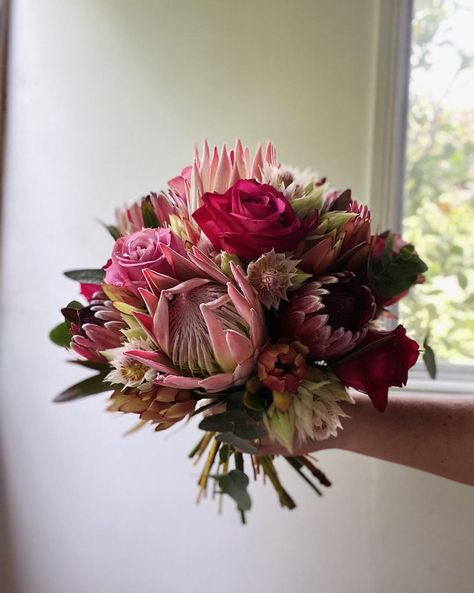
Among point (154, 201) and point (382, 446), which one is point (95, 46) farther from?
point (382, 446)

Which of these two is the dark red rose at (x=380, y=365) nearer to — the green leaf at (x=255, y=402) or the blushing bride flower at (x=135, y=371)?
the green leaf at (x=255, y=402)

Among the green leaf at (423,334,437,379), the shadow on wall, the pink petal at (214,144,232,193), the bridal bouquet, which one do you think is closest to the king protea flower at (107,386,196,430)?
the bridal bouquet

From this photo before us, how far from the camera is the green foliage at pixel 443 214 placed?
100cm

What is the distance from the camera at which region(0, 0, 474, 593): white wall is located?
0.91m

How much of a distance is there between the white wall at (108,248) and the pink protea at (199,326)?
0.49 m

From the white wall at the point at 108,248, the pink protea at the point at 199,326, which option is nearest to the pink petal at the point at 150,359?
the pink protea at the point at 199,326

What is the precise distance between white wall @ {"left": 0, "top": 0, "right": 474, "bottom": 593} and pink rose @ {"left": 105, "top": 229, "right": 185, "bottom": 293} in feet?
1.59

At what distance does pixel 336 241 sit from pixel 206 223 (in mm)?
137

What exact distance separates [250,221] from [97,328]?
0.20 m

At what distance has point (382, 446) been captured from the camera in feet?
2.41

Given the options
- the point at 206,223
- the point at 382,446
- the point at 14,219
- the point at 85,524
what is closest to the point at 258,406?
the point at 206,223

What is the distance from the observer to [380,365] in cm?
53

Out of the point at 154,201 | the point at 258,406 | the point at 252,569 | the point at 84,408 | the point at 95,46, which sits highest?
the point at 95,46

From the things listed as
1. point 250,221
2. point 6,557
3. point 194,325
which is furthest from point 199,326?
point 6,557
